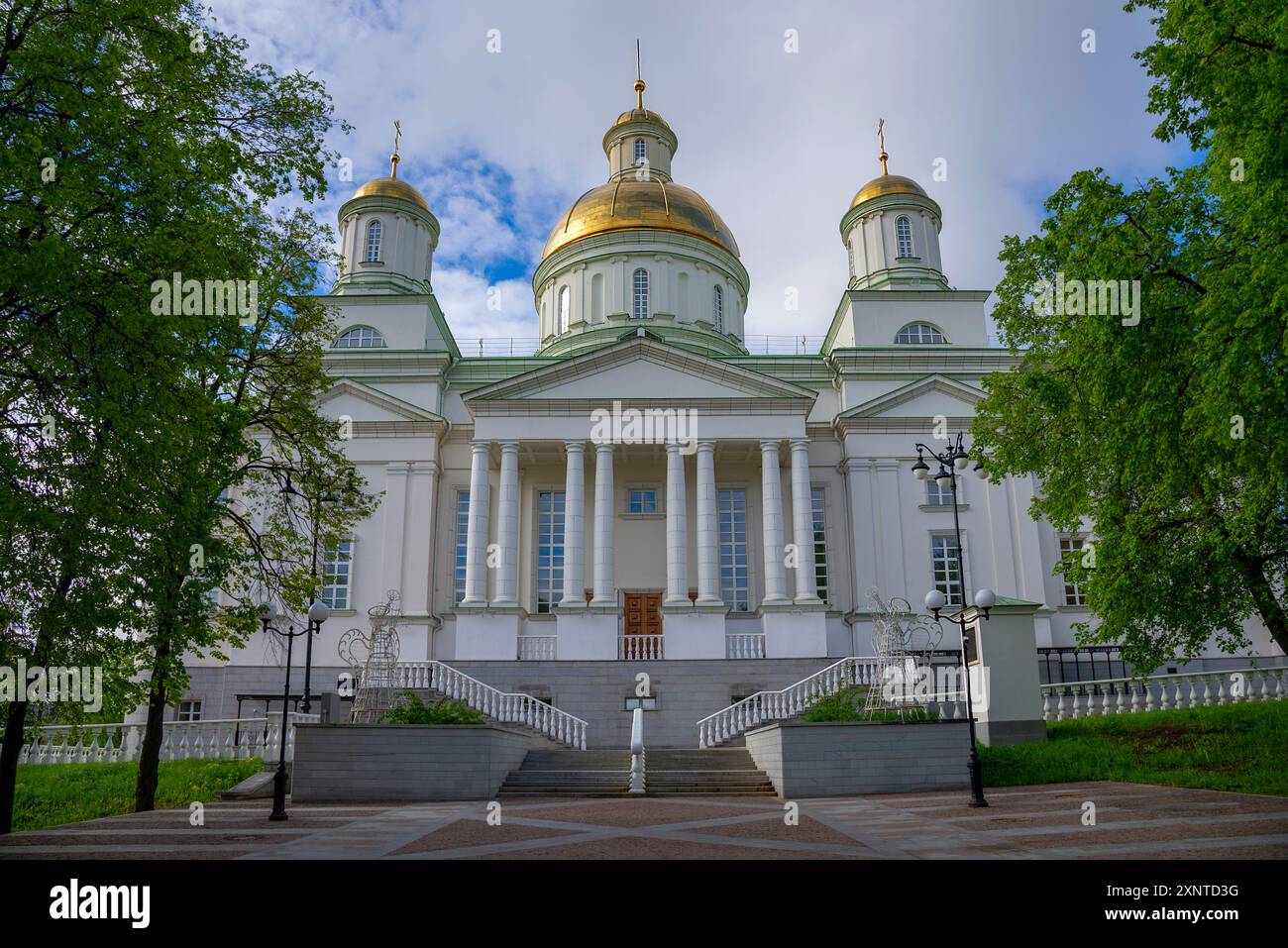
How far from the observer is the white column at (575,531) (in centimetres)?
2786

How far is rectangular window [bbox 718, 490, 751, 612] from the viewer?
31.0 m

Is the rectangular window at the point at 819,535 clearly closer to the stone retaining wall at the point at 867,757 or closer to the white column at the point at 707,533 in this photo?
the white column at the point at 707,533

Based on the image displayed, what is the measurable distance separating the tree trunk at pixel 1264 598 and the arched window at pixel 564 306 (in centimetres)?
2761

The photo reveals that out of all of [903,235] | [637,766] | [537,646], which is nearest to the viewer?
[637,766]

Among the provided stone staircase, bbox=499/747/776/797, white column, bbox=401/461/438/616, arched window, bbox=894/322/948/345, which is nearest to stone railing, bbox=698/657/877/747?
stone staircase, bbox=499/747/776/797

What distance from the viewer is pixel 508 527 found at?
28.6 metres

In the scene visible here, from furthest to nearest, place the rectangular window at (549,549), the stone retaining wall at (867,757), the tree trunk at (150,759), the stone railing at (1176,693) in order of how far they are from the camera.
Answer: the rectangular window at (549,549) < the stone railing at (1176,693) < the stone retaining wall at (867,757) < the tree trunk at (150,759)

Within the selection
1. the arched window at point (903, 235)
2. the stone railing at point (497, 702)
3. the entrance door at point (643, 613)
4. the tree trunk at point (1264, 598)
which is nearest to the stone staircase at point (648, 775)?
the stone railing at point (497, 702)

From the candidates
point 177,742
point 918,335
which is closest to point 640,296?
point 918,335

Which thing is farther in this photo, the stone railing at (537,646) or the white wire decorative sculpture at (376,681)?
the stone railing at (537,646)

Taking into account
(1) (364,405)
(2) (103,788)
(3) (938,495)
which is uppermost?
(1) (364,405)

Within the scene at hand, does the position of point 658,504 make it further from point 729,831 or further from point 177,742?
point 729,831

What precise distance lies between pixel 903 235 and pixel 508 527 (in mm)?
20882
